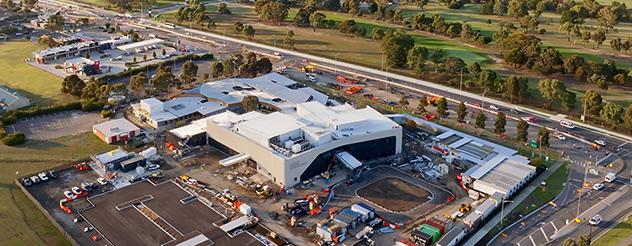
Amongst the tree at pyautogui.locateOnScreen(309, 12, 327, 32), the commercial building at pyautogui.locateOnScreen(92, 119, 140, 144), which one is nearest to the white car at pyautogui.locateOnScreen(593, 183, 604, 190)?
the commercial building at pyautogui.locateOnScreen(92, 119, 140, 144)

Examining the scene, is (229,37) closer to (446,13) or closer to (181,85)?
(181,85)

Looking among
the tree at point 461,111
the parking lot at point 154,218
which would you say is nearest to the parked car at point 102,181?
the parking lot at point 154,218

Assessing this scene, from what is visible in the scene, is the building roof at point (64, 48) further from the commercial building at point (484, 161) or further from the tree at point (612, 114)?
the tree at point (612, 114)

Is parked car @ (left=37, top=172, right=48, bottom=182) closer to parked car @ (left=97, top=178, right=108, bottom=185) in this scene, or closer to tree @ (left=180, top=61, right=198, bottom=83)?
parked car @ (left=97, top=178, right=108, bottom=185)

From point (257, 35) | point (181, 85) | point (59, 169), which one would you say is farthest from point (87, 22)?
point (59, 169)

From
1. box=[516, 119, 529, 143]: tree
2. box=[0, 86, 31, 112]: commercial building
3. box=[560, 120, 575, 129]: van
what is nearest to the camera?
box=[516, 119, 529, 143]: tree

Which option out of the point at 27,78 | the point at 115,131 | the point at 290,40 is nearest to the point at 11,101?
the point at 27,78

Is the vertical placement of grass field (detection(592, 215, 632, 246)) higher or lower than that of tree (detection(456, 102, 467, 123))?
lower
